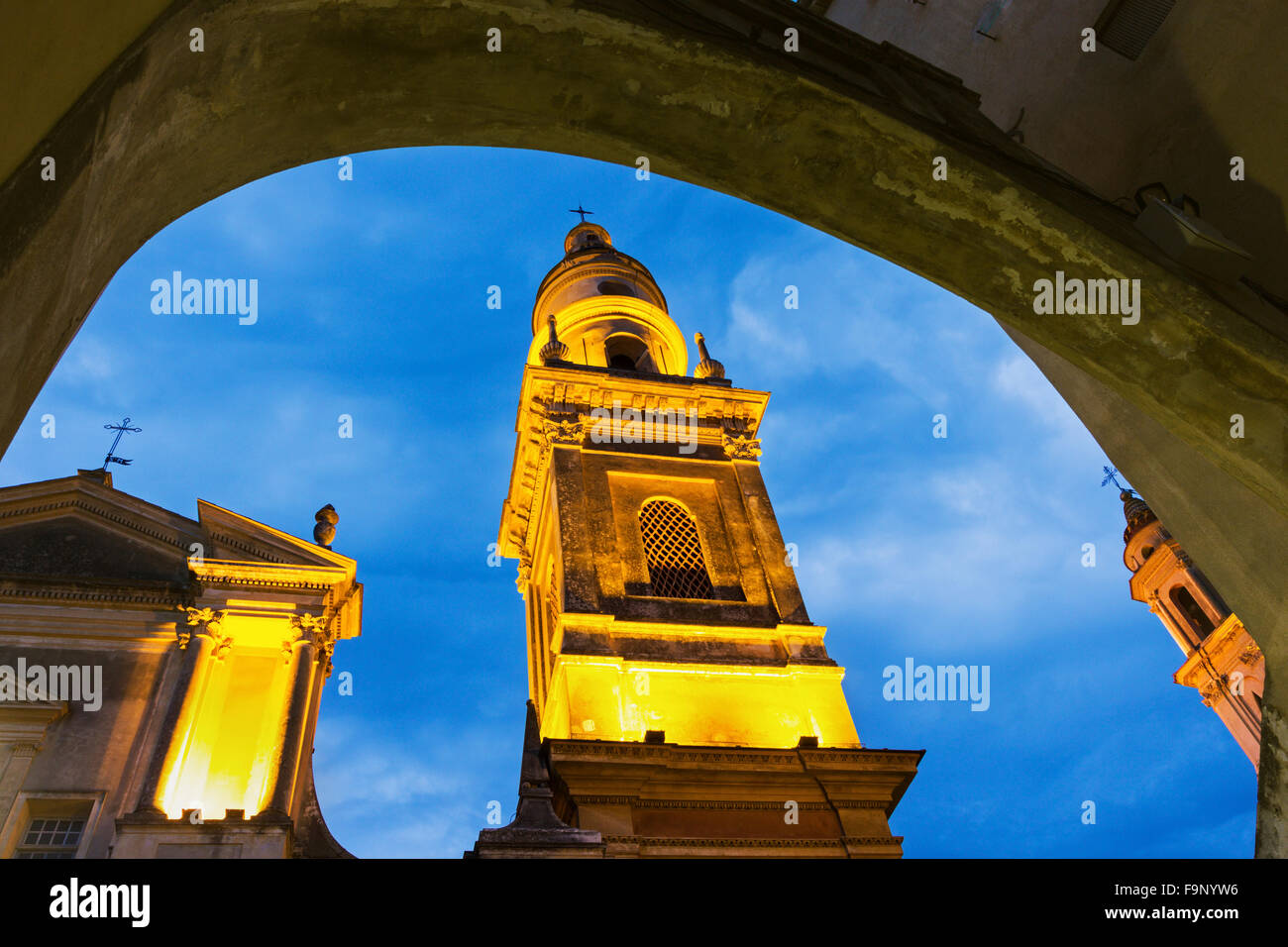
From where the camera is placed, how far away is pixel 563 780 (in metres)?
16.4

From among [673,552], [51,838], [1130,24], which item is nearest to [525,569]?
[673,552]

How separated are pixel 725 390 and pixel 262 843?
17.7 metres

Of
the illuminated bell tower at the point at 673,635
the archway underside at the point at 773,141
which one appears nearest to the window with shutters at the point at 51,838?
the illuminated bell tower at the point at 673,635

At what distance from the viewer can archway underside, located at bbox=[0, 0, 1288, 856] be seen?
11.6 ft

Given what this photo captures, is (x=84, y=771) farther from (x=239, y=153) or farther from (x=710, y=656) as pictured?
(x=239, y=153)

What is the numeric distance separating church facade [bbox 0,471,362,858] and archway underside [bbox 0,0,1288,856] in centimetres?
1143

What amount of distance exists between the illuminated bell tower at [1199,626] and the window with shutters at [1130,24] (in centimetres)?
3632

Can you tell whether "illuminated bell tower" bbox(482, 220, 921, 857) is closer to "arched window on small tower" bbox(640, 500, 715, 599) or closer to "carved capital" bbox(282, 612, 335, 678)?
"arched window on small tower" bbox(640, 500, 715, 599)

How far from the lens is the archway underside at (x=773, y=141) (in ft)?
11.6

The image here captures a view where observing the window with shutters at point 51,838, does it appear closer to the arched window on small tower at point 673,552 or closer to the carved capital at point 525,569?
the arched window on small tower at point 673,552

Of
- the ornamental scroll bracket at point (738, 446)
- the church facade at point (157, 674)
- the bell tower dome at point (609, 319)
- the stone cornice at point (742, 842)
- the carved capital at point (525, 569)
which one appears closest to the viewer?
the church facade at point (157, 674)

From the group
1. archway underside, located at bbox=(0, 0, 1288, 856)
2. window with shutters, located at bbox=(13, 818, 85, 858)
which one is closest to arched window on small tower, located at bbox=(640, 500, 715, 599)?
window with shutters, located at bbox=(13, 818, 85, 858)
